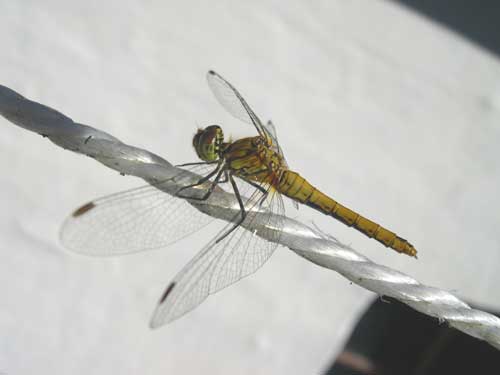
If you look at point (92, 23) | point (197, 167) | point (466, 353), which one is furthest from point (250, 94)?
point (466, 353)

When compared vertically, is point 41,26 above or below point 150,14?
below

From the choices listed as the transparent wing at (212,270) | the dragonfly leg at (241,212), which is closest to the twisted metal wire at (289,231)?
the dragonfly leg at (241,212)

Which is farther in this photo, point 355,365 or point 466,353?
point 355,365

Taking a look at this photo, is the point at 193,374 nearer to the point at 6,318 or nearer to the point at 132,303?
the point at 132,303

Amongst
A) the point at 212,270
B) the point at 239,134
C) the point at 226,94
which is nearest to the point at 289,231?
the point at 212,270

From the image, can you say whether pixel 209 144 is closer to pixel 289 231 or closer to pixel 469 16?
pixel 289 231

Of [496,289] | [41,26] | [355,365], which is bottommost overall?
[355,365]

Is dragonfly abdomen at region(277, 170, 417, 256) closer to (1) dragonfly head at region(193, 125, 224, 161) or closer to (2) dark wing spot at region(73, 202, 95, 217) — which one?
(1) dragonfly head at region(193, 125, 224, 161)

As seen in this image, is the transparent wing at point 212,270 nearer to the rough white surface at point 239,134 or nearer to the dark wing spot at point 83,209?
the dark wing spot at point 83,209
